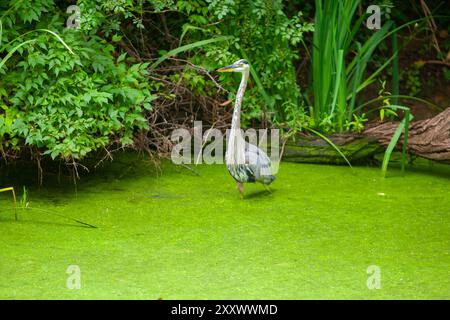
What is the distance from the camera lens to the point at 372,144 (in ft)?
16.6

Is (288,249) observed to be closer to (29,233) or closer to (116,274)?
(116,274)

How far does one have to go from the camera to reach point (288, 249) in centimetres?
351

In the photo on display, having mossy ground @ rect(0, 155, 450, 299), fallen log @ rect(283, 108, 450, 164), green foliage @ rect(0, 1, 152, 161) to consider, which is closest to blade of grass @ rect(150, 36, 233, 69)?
green foliage @ rect(0, 1, 152, 161)

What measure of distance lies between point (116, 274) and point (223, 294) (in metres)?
0.46

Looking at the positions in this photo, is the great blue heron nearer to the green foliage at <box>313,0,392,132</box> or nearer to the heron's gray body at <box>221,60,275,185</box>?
the heron's gray body at <box>221,60,275,185</box>

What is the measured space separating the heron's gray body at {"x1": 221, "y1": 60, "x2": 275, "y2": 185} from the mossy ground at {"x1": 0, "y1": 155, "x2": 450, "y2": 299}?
0.14 m

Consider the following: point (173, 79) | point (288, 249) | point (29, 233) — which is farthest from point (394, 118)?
point (29, 233)

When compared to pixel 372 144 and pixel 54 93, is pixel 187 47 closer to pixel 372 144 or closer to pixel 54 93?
pixel 54 93

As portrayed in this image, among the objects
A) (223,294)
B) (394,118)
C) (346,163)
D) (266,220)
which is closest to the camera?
(223,294)

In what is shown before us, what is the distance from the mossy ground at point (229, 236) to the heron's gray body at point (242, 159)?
0.14 m

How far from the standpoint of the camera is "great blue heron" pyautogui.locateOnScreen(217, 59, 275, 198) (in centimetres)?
421

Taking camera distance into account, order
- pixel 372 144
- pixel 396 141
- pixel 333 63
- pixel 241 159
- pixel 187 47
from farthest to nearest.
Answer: pixel 333 63
pixel 372 144
pixel 396 141
pixel 187 47
pixel 241 159

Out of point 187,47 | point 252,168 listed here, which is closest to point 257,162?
point 252,168

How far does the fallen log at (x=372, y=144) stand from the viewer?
4859 mm
